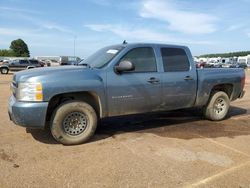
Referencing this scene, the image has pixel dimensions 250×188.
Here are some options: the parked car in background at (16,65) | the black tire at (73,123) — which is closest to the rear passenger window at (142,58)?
the black tire at (73,123)

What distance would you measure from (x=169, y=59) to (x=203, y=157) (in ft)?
8.13

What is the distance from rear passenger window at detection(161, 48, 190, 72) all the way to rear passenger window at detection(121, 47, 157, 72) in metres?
0.31

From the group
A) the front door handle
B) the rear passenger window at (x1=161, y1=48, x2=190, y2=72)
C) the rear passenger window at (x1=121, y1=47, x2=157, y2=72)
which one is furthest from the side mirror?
the rear passenger window at (x1=161, y1=48, x2=190, y2=72)

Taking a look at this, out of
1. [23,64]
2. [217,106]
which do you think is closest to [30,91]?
[217,106]

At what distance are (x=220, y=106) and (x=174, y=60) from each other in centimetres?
197

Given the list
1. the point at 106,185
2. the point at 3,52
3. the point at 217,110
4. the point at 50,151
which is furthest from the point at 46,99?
the point at 3,52

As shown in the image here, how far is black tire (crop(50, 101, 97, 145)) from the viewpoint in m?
5.22

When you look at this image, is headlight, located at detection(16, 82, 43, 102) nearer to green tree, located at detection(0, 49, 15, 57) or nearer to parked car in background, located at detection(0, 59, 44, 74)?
parked car in background, located at detection(0, 59, 44, 74)

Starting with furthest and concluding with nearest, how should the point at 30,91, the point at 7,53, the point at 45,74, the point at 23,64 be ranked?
the point at 7,53
the point at 23,64
the point at 45,74
the point at 30,91

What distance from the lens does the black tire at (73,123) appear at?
5.22 m

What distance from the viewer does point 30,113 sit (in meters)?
4.95

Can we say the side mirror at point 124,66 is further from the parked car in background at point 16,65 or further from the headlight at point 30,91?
the parked car in background at point 16,65

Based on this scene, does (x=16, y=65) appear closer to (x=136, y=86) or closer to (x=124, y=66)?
(x=136, y=86)

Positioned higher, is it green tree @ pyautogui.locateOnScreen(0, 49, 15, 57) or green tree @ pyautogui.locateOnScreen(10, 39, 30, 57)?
green tree @ pyautogui.locateOnScreen(10, 39, 30, 57)
